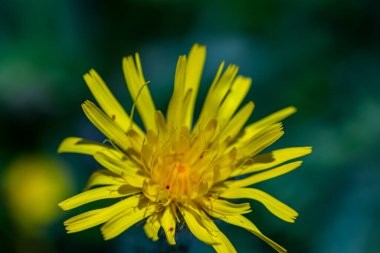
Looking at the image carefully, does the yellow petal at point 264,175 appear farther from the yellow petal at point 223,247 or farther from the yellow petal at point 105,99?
the yellow petal at point 105,99

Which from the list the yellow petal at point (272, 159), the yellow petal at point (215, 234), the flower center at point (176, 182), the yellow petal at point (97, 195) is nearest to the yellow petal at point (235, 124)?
the yellow petal at point (272, 159)

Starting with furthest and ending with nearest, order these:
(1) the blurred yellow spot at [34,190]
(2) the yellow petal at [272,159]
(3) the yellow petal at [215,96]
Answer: (1) the blurred yellow spot at [34,190], (3) the yellow petal at [215,96], (2) the yellow petal at [272,159]

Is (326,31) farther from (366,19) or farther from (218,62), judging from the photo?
(218,62)

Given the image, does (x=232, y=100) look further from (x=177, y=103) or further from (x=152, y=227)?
(x=152, y=227)

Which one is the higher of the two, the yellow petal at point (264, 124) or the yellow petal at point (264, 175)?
the yellow petal at point (264, 124)

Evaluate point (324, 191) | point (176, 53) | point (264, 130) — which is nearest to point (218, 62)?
point (176, 53)

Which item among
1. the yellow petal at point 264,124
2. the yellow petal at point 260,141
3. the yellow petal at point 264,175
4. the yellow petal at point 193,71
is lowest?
the yellow petal at point 264,175
